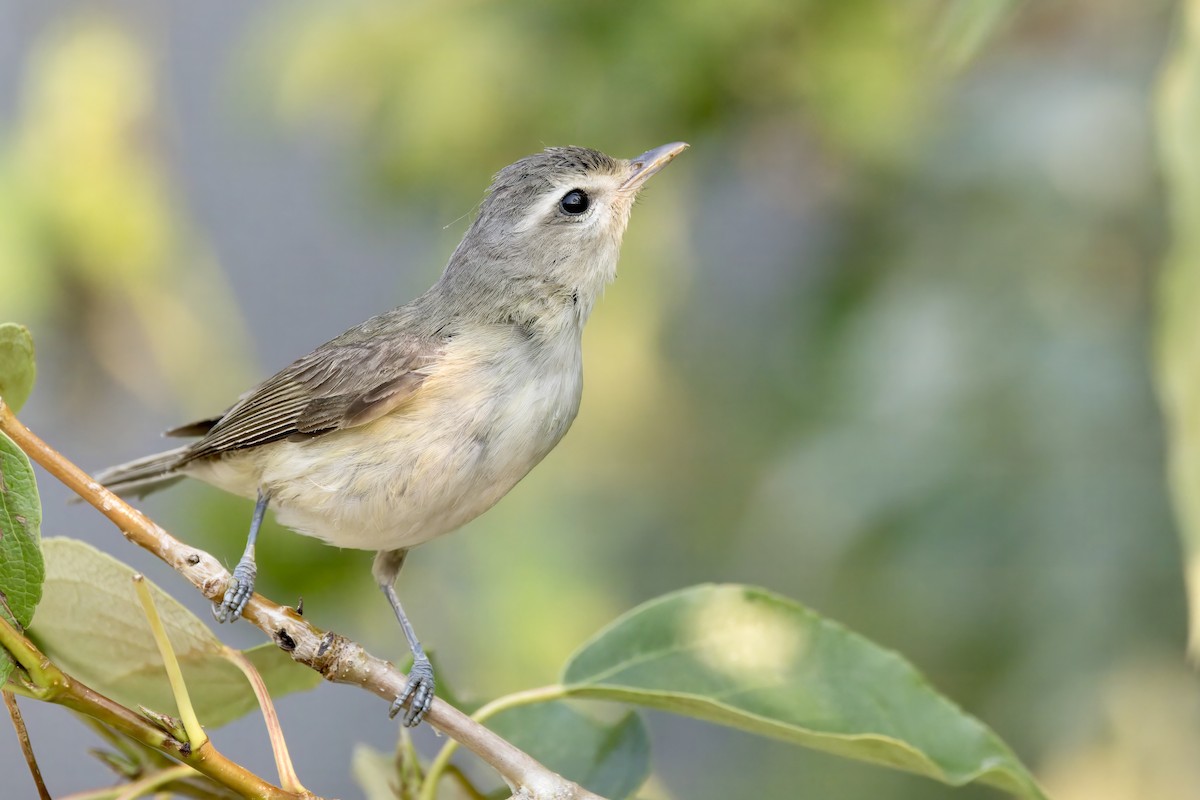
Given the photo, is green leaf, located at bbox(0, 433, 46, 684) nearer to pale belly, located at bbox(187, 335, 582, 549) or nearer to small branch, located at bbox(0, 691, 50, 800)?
small branch, located at bbox(0, 691, 50, 800)

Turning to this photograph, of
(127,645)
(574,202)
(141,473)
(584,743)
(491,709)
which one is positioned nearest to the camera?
(127,645)

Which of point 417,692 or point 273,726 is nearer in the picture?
point 273,726

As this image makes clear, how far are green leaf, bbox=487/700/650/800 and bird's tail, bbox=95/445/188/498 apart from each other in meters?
1.19

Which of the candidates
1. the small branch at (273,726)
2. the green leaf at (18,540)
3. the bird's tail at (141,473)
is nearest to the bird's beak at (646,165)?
the bird's tail at (141,473)

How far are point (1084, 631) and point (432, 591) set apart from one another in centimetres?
191

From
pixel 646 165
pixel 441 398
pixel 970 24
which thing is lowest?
pixel 441 398

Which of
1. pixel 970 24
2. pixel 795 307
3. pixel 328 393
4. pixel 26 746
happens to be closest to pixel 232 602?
pixel 26 746

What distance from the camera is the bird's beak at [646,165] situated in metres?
2.70

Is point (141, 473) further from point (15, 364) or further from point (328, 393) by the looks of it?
point (15, 364)

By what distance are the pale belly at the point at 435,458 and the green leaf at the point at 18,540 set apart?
0.82 m

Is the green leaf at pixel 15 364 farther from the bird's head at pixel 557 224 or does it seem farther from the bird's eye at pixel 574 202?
the bird's eye at pixel 574 202

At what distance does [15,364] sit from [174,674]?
52 centimetres

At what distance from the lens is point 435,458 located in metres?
2.40

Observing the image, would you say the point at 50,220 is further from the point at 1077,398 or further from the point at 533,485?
the point at 1077,398
